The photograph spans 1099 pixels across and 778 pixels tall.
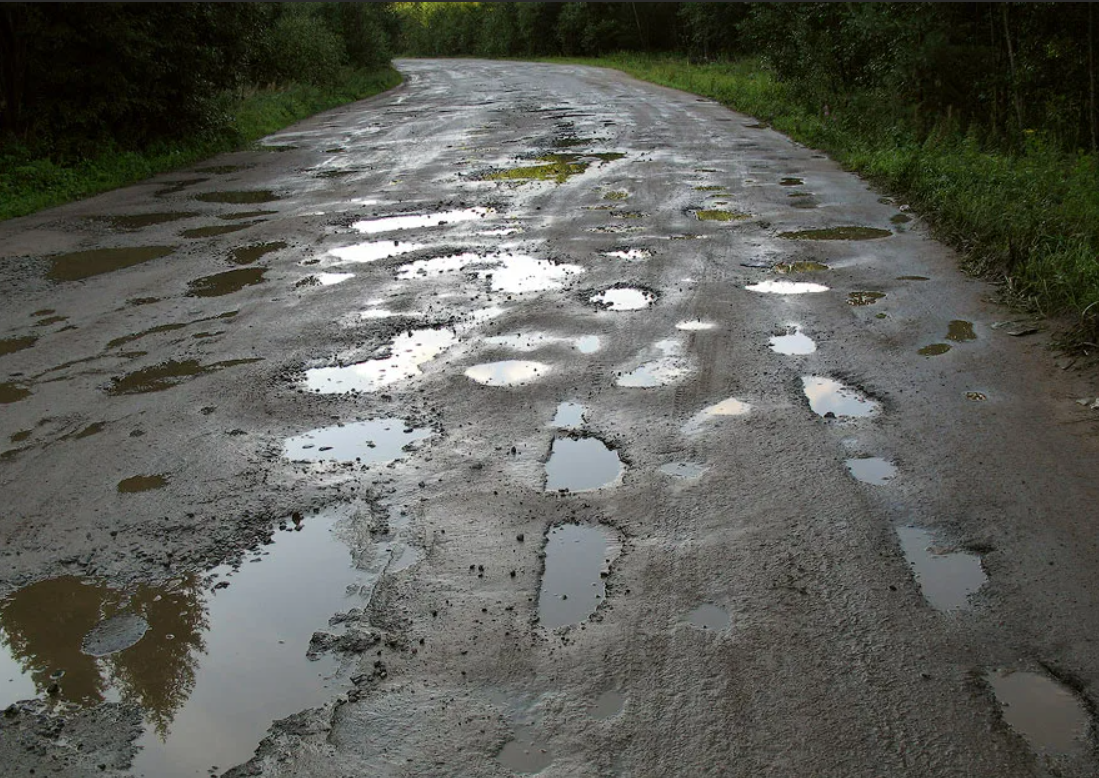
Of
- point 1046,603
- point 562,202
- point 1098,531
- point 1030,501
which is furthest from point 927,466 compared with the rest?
point 562,202

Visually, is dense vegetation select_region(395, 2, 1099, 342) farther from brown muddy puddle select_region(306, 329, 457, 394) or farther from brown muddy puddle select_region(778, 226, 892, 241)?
brown muddy puddle select_region(306, 329, 457, 394)

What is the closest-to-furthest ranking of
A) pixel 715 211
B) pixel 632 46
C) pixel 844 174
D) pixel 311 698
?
pixel 311 698, pixel 715 211, pixel 844 174, pixel 632 46

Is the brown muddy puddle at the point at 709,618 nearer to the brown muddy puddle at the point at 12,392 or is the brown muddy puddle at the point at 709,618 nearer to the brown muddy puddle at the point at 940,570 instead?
the brown muddy puddle at the point at 940,570

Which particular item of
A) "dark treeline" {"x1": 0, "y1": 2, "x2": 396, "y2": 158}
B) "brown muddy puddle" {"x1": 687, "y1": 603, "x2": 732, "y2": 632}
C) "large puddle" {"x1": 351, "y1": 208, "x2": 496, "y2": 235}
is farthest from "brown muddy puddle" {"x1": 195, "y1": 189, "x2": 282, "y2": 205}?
"brown muddy puddle" {"x1": 687, "y1": 603, "x2": 732, "y2": 632}

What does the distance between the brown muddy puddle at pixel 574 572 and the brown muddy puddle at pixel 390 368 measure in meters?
2.18

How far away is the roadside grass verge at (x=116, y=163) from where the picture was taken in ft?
42.4

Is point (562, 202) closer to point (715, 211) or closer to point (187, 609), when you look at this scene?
point (715, 211)

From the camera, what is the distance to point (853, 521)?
14.1ft

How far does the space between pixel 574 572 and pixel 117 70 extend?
15.0m

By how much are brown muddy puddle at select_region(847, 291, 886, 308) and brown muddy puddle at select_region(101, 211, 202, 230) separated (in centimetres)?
804

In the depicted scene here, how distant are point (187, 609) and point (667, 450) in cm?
249

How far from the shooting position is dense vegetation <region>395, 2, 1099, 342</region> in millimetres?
8234

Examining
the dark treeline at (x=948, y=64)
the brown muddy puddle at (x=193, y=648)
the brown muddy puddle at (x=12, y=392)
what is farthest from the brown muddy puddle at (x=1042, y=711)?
the dark treeline at (x=948, y=64)

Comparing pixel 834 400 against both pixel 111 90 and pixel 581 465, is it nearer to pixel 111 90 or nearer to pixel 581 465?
pixel 581 465
